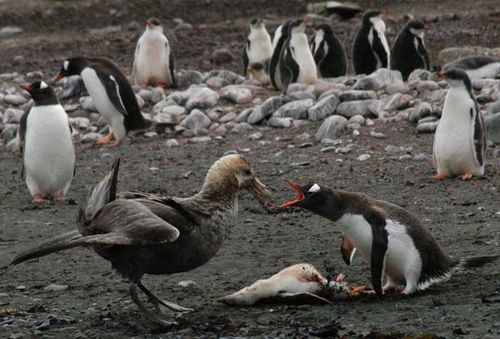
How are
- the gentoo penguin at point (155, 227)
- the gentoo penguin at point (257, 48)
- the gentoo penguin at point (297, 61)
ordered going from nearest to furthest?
the gentoo penguin at point (155, 227) → the gentoo penguin at point (297, 61) → the gentoo penguin at point (257, 48)

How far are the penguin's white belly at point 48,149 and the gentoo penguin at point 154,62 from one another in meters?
6.39

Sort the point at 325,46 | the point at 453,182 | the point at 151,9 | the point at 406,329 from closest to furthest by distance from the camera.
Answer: the point at 406,329 → the point at 453,182 → the point at 325,46 → the point at 151,9

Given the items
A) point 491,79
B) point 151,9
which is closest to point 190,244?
point 491,79

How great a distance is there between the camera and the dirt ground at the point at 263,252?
5926 mm

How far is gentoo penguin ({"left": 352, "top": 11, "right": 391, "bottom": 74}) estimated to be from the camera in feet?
58.2

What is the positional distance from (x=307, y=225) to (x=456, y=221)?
3.75ft

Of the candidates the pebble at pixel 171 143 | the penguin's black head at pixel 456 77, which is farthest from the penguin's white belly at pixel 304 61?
the penguin's black head at pixel 456 77

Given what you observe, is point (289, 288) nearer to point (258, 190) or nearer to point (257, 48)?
point (258, 190)

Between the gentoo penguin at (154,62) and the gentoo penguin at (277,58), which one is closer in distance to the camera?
the gentoo penguin at (277,58)

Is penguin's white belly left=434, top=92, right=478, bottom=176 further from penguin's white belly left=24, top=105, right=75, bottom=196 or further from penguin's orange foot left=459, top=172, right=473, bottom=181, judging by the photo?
penguin's white belly left=24, top=105, right=75, bottom=196

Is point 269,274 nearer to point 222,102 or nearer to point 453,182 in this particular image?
point 453,182

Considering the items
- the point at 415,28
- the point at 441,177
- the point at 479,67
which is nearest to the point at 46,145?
the point at 441,177

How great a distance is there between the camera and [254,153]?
12.2m

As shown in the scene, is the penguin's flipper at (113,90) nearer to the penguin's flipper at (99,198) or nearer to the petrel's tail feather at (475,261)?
the penguin's flipper at (99,198)
